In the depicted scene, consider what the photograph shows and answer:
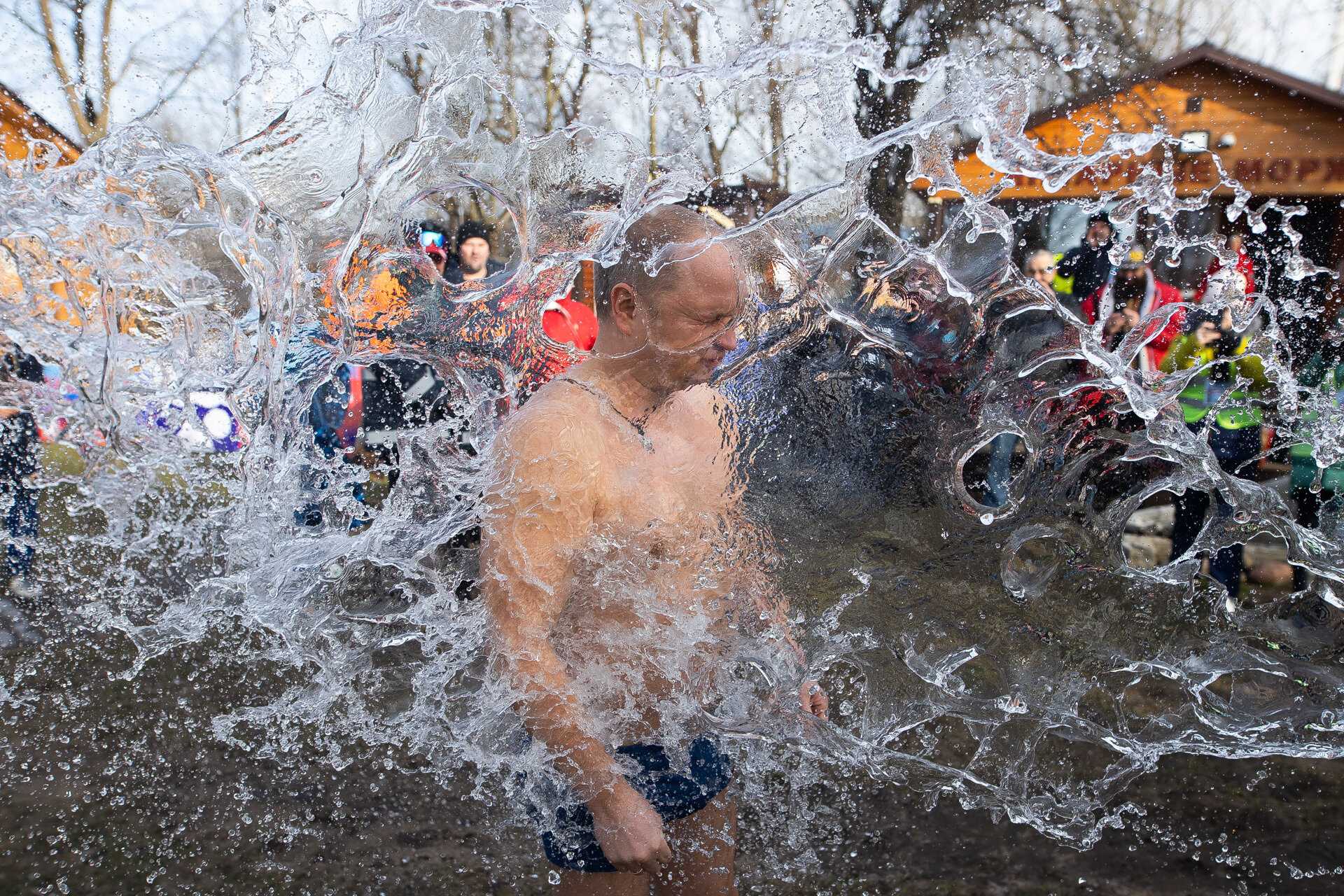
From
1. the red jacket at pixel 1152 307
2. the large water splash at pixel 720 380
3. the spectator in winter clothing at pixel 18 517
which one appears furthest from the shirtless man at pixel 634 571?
the spectator in winter clothing at pixel 18 517

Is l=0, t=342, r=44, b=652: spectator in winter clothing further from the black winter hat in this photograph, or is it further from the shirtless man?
the shirtless man

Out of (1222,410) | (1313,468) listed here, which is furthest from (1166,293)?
(1313,468)

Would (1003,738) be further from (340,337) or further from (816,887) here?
(340,337)

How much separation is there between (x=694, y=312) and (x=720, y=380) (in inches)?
15.4

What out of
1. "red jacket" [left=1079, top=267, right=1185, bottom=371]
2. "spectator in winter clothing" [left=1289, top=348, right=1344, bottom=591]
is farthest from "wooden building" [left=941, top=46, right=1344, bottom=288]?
"spectator in winter clothing" [left=1289, top=348, right=1344, bottom=591]

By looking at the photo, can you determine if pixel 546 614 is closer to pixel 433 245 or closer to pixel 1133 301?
pixel 433 245

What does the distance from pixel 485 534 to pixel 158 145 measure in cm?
114

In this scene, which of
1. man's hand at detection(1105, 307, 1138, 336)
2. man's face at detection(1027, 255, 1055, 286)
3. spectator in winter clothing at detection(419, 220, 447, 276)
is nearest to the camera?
spectator in winter clothing at detection(419, 220, 447, 276)

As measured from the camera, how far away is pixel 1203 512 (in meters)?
3.62

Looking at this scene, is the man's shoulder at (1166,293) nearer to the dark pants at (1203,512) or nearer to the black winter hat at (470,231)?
the dark pants at (1203,512)

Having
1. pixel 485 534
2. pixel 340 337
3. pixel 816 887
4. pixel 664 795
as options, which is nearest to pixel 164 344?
pixel 340 337

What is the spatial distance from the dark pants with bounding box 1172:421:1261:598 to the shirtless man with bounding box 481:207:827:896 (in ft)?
9.62

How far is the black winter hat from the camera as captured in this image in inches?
118

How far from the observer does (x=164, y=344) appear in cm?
194
